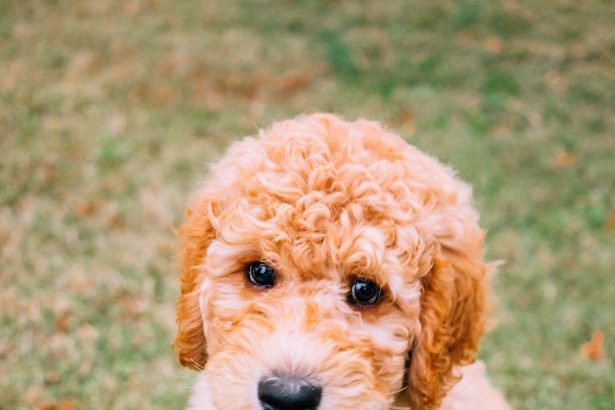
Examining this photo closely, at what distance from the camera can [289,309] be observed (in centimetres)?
287

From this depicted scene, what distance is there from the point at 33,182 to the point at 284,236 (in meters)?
4.42

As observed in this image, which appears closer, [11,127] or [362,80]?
[11,127]

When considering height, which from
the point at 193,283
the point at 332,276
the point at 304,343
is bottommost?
the point at 193,283

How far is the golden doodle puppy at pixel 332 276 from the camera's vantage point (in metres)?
2.70

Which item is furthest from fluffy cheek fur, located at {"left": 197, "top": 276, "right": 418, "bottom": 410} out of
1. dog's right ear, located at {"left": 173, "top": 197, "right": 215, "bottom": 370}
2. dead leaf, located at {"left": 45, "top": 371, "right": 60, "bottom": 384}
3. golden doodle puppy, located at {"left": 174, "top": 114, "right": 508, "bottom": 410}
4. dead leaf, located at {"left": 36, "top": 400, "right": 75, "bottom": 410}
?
dead leaf, located at {"left": 45, "top": 371, "right": 60, "bottom": 384}

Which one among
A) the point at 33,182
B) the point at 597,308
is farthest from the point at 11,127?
the point at 597,308

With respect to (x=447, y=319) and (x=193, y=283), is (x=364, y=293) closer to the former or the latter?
(x=447, y=319)

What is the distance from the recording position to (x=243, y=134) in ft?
25.6

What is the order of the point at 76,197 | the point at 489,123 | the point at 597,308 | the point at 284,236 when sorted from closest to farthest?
the point at 284,236 → the point at 597,308 → the point at 76,197 → the point at 489,123

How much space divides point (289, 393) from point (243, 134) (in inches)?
218

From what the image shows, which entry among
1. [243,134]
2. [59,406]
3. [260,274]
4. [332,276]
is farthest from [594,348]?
[243,134]

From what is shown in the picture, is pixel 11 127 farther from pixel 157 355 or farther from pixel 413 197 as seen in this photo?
pixel 413 197

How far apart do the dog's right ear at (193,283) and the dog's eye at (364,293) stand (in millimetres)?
745

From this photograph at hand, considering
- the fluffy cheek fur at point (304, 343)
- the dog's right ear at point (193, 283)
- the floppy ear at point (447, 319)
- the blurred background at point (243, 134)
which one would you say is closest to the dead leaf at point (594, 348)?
the blurred background at point (243, 134)
